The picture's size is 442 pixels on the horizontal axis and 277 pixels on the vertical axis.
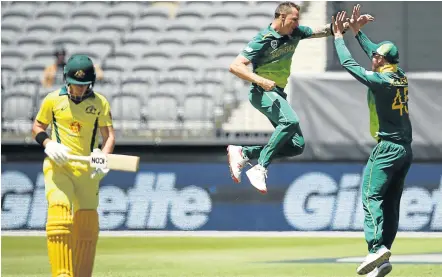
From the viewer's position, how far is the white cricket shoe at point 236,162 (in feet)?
35.4

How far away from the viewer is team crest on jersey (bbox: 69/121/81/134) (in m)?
9.77

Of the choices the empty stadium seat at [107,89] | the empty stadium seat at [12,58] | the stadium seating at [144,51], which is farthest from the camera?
the empty stadium seat at [12,58]

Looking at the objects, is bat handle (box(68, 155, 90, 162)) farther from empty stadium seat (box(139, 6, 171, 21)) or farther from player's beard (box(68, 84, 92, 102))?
empty stadium seat (box(139, 6, 171, 21))

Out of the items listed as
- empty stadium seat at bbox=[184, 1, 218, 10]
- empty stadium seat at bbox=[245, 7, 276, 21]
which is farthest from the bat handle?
empty stadium seat at bbox=[184, 1, 218, 10]

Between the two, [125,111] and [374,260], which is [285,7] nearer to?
[374,260]

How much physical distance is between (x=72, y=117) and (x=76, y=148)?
0.30 meters

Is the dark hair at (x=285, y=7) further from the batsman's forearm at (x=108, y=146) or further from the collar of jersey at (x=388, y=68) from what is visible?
the batsman's forearm at (x=108, y=146)

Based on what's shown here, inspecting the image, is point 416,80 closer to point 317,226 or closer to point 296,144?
point 317,226

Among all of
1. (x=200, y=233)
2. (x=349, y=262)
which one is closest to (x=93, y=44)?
(x=200, y=233)

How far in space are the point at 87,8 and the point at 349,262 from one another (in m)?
11.4

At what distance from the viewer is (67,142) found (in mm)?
9789

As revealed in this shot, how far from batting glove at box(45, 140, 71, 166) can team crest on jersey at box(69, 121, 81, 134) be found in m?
0.29

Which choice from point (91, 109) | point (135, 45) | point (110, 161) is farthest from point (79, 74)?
point (135, 45)

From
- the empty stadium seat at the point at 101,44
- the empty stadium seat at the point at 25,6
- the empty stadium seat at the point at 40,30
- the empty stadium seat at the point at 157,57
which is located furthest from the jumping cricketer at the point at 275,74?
the empty stadium seat at the point at 25,6
